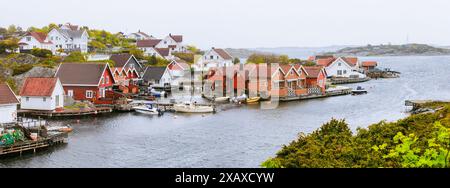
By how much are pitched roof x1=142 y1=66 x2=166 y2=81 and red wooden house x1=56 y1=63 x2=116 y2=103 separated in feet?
33.9

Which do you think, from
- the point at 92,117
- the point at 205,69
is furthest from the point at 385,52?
the point at 92,117

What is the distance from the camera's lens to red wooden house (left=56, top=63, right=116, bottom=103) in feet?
117

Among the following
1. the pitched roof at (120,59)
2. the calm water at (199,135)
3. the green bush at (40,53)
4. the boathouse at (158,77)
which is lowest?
the calm water at (199,135)

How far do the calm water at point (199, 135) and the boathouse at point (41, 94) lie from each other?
119 inches

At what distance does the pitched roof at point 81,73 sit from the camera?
35750 millimetres

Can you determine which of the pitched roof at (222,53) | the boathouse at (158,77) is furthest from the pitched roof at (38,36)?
the pitched roof at (222,53)

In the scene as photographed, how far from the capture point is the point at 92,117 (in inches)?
1206

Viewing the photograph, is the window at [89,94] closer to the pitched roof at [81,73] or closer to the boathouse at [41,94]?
the pitched roof at [81,73]

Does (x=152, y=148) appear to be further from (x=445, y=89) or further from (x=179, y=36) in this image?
(x=179, y=36)

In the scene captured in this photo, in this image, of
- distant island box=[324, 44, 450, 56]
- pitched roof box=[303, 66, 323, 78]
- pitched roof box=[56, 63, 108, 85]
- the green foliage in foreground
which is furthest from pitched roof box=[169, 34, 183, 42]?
distant island box=[324, 44, 450, 56]

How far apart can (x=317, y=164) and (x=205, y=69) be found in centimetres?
5002

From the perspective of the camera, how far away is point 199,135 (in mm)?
24578

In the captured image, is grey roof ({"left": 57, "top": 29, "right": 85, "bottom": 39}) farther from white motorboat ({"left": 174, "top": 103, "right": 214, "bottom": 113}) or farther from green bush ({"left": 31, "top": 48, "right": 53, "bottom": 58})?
white motorboat ({"left": 174, "top": 103, "right": 214, "bottom": 113})

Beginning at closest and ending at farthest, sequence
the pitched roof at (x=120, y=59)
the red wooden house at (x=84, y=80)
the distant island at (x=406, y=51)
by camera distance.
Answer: the red wooden house at (x=84, y=80) < the pitched roof at (x=120, y=59) < the distant island at (x=406, y=51)
